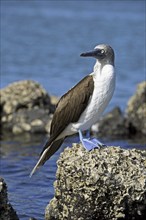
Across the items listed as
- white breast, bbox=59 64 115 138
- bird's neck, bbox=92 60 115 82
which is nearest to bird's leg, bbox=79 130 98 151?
white breast, bbox=59 64 115 138

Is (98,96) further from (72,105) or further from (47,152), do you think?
(47,152)

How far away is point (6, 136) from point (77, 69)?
10.2 metres

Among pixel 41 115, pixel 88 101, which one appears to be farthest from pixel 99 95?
pixel 41 115

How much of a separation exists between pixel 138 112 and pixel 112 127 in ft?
2.57

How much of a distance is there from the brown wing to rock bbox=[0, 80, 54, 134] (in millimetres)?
7841

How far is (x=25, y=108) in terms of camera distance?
66.0 feet

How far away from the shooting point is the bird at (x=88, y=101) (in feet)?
36.3

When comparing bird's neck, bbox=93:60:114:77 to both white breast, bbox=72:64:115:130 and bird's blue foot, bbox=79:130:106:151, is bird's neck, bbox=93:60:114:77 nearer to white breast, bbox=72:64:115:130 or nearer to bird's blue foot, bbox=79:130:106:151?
white breast, bbox=72:64:115:130

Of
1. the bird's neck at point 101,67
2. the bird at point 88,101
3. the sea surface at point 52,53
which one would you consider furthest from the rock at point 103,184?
the sea surface at point 52,53

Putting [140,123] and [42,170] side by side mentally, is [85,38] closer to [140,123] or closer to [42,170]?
[140,123]

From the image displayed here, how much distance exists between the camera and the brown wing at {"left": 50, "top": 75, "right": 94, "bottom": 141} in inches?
444

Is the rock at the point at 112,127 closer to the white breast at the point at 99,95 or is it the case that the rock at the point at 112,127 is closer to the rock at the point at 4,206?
the white breast at the point at 99,95

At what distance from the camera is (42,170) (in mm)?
16266

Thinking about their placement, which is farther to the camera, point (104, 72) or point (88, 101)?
point (88, 101)
